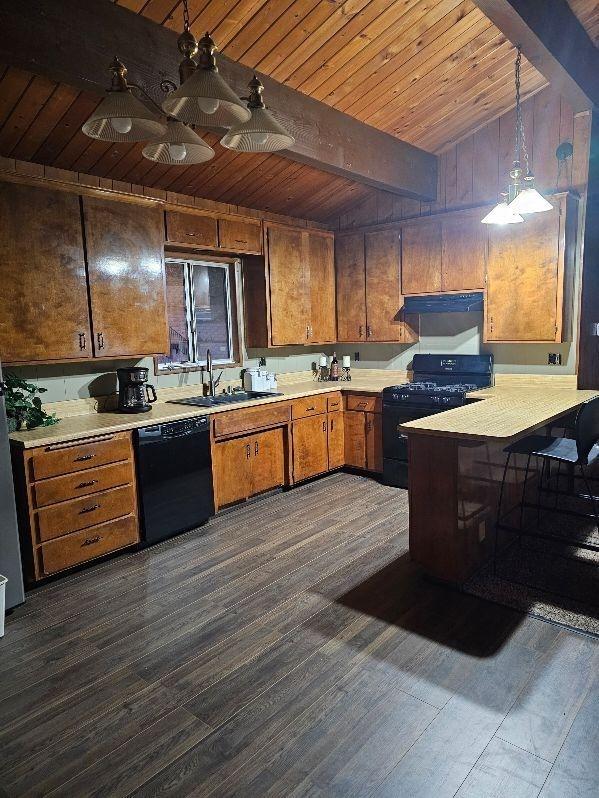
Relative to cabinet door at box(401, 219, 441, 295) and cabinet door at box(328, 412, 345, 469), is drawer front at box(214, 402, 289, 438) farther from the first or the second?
cabinet door at box(401, 219, 441, 295)

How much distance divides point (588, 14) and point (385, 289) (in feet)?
7.93

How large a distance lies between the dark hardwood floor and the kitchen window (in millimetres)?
1950

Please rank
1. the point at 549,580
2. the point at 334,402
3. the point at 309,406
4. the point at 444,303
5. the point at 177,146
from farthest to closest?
the point at 334,402 < the point at 309,406 < the point at 444,303 < the point at 549,580 < the point at 177,146

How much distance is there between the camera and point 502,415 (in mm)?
2994

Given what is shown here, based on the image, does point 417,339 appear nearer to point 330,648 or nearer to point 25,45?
point 330,648

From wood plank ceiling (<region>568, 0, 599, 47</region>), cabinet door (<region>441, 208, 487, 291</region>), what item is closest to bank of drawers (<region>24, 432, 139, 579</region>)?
cabinet door (<region>441, 208, 487, 291</region>)

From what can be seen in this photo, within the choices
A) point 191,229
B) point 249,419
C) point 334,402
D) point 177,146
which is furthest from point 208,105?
point 334,402

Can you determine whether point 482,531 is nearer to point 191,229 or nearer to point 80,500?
point 80,500

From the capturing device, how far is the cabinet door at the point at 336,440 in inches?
194

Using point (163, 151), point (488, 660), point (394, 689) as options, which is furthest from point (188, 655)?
point (163, 151)

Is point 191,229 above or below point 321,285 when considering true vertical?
above

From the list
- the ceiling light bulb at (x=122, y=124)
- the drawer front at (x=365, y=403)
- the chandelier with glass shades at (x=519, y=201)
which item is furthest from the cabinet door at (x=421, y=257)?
the ceiling light bulb at (x=122, y=124)

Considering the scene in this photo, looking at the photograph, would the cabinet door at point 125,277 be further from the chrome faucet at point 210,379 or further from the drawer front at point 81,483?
the drawer front at point 81,483

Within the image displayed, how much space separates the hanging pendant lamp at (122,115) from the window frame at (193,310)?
233 centimetres
